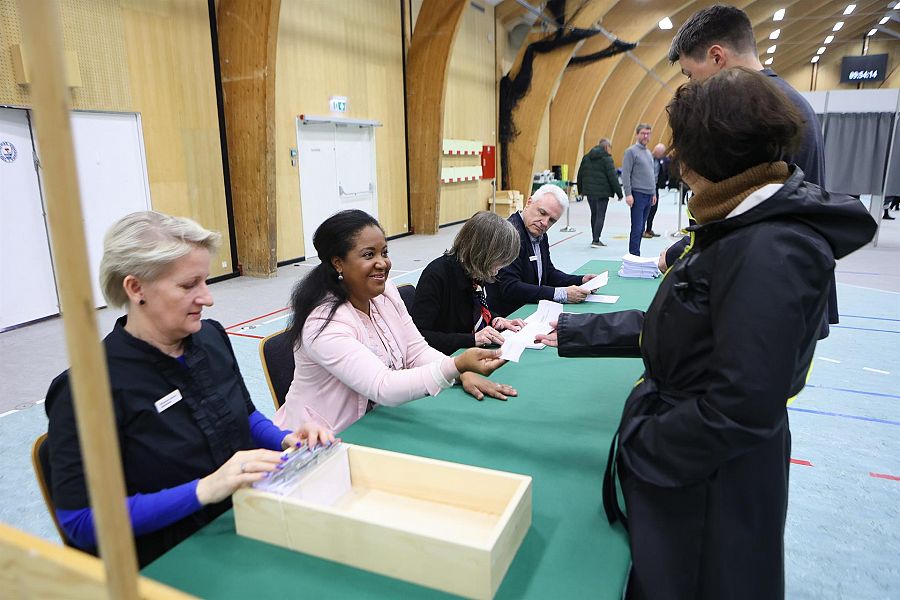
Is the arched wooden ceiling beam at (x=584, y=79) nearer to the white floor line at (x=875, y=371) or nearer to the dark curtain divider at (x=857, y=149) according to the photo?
the dark curtain divider at (x=857, y=149)

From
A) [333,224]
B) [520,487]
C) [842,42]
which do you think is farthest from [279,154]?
[842,42]

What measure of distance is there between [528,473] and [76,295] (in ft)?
3.66

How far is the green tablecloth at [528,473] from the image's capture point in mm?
995

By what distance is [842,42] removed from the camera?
24.2m

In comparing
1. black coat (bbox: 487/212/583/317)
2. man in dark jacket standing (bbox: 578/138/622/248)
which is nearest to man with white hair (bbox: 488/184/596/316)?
black coat (bbox: 487/212/583/317)

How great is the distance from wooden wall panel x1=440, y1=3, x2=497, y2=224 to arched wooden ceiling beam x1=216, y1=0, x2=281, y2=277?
483 cm

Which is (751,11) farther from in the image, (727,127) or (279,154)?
(727,127)

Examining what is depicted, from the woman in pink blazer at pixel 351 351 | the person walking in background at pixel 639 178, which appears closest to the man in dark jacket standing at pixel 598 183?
the person walking in background at pixel 639 178

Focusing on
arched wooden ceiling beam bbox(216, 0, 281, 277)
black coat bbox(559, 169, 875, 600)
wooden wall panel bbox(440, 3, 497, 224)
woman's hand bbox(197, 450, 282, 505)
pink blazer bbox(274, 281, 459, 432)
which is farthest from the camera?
wooden wall panel bbox(440, 3, 497, 224)

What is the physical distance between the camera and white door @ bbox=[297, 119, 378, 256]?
7.84 metres

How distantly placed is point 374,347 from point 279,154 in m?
6.02

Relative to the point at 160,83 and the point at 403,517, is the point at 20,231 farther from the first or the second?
the point at 403,517

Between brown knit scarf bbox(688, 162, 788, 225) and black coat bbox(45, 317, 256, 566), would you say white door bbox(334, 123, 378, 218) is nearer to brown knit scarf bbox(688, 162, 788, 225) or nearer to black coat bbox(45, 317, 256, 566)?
black coat bbox(45, 317, 256, 566)

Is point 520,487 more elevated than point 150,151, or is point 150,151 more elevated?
point 150,151
